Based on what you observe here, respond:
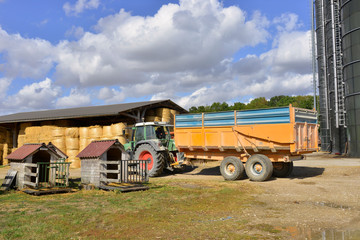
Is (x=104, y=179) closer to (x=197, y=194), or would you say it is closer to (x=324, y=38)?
(x=197, y=194)

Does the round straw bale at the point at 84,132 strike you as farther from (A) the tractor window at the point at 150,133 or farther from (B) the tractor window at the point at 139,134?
(A) the tractor window at the point at 150,133

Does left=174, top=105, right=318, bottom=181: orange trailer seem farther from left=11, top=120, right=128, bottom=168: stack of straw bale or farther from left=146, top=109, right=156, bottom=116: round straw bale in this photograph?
left=146, top=109, right=156, bottom=116: round straw bale

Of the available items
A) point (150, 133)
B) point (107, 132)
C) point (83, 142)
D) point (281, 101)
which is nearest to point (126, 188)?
point (150, 133)

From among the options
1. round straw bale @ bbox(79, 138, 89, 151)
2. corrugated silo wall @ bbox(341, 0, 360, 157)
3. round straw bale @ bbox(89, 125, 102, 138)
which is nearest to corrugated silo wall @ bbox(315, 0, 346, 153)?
corrugated silo wall @ bbox(341, 0, 360, 157)

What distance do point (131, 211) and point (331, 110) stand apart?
30.3 m

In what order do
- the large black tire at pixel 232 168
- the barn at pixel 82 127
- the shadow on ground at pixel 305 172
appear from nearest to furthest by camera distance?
1. the large black tire at pixel 232 168
2. the shadow on ground at pixel 305 172
3. the barn at pixel 82 127

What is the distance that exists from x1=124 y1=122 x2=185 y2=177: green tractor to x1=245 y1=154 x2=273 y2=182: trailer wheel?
3505 mm

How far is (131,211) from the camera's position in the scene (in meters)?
7.02

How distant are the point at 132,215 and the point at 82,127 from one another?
16.0 metres

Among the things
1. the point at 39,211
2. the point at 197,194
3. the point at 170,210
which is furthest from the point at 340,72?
the point at 39,211

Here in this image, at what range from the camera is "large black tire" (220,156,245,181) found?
39.8ft

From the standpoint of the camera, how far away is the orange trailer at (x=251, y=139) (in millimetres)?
11438

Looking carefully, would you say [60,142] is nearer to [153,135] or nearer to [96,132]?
[96,132]

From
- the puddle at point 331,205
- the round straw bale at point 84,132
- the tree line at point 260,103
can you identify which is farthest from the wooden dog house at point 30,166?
the tree line at point 260,103
